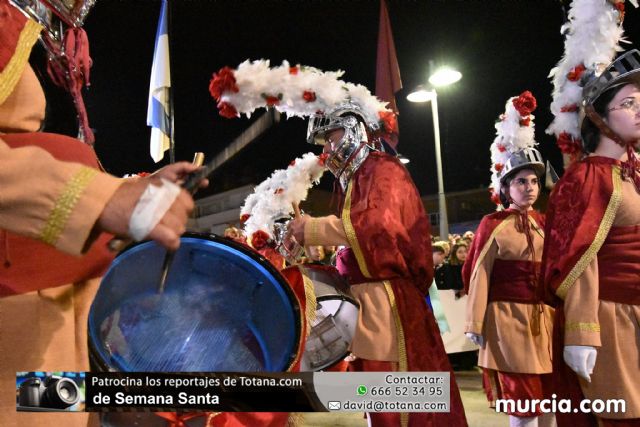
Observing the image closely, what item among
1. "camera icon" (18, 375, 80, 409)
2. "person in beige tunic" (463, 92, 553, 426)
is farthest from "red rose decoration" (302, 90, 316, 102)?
"camera icon" (18, 375, 80, 409)

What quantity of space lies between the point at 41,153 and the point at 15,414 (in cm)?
65

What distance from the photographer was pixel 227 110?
9.93 feet

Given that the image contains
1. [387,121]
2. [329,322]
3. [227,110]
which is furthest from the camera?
[387,121]

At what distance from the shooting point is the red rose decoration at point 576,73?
271 centimetres

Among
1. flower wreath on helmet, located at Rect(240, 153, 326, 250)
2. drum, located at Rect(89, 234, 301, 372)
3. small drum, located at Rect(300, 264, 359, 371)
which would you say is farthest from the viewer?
flower wreath on helmet, located at Rect(240, 153, 326, 250)

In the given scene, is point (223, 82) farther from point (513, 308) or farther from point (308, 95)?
point (513, 308)

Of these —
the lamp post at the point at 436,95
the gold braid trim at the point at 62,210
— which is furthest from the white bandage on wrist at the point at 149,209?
the lamp post at the point at 436,95

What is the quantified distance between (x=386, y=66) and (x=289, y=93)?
4528 mm

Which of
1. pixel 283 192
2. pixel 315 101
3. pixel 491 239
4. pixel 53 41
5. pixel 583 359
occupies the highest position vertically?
pixel 315 101

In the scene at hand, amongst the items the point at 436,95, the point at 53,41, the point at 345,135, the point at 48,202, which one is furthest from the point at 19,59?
the point at 436,95

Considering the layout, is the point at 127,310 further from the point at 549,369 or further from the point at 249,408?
the point at 549,369

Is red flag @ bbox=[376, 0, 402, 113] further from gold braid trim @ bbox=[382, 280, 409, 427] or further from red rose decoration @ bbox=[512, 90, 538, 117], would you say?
gold braid trim @ bbox=[382, 280, 409, 427]

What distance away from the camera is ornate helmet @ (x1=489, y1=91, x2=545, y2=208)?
4.46 meters

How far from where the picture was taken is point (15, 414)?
1225 mm
